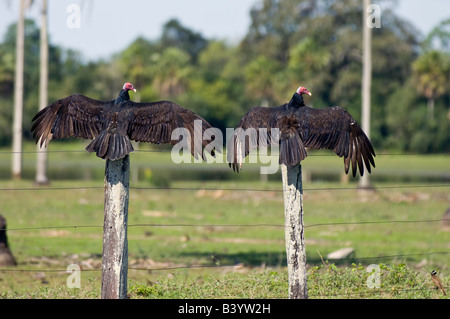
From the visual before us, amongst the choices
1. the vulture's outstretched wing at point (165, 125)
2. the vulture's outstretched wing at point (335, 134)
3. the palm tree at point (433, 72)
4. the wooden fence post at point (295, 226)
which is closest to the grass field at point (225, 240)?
the wooden fence post at point (295, 226)

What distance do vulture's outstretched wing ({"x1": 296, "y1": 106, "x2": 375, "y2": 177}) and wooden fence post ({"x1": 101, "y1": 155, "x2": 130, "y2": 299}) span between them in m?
1.77

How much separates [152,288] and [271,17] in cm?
6095

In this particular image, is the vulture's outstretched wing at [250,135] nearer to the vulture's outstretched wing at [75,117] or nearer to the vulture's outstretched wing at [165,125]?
the vulture's outstretched wing at [165,125]

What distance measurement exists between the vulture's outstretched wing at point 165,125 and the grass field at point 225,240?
1.04 meters

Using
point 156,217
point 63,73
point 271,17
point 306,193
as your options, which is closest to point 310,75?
point 271,17

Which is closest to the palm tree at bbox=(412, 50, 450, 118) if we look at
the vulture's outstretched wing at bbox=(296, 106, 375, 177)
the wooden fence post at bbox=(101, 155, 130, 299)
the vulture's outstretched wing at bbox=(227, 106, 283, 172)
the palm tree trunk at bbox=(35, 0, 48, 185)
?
the palm tree trunk at bbox=(35, 0, 48, 185)

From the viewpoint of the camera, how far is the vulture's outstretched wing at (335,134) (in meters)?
7.35

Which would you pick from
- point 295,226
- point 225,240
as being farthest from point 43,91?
point 295,226

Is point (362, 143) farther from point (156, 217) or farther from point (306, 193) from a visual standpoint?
point (306, 193)

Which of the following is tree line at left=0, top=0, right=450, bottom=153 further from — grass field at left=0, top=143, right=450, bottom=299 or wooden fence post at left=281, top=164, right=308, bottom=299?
wooden fence post at left=281, top=164, right=308, bottom=299

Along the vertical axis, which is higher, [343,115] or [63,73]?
[63,73]

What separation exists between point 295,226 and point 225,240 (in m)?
7.64

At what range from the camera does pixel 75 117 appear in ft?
24.0
